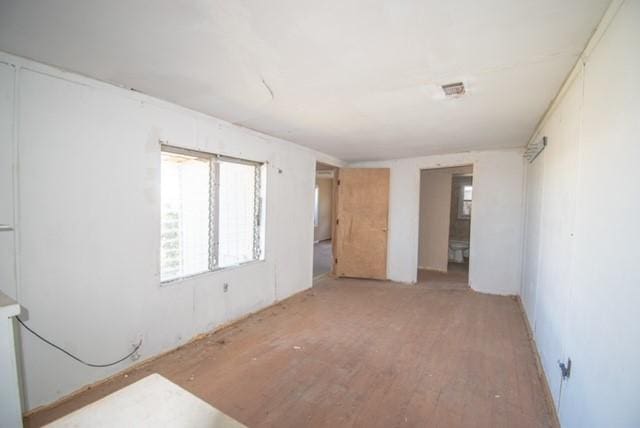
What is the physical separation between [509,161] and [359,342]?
11.5 feet

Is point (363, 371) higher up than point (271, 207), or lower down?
lower down

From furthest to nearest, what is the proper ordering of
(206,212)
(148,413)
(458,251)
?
1. (458,251)
2. (206,212)
3. (148,413)

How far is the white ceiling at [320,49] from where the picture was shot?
1.29 metres

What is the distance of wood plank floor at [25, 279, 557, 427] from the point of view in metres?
1.87

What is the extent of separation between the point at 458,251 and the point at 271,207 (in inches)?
197

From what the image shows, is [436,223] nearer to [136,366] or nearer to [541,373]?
[541,373]

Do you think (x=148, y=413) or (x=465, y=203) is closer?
(x=148, y=413)

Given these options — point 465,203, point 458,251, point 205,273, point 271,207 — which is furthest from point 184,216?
point 465,203

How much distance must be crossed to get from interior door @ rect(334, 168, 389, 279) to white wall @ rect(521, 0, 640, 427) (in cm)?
306

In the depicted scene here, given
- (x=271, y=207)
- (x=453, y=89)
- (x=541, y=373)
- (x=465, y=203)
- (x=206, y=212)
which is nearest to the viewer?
(x=453, y=89)

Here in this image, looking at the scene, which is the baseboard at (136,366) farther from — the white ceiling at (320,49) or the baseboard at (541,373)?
the baseboard at (541,373)

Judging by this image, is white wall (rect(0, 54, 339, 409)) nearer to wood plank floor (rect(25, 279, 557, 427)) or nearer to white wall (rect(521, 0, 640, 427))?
wood plank floor (rect(25, 279, 557, 427))

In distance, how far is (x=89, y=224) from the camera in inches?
81.3

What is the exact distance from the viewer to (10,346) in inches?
46.8
